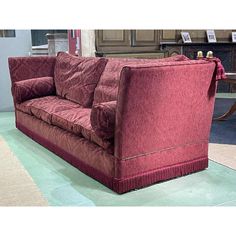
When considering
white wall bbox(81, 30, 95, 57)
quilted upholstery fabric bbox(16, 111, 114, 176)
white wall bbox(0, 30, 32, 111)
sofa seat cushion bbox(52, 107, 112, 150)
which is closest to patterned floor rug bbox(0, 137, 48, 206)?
quilted upholstery fabric bbox(16, 111, 114, 176)

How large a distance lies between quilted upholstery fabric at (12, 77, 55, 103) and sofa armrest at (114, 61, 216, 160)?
1.68 meters

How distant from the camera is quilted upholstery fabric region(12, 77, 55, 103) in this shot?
10.7ft

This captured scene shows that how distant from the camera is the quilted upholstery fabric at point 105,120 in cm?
189

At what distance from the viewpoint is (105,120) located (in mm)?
1891

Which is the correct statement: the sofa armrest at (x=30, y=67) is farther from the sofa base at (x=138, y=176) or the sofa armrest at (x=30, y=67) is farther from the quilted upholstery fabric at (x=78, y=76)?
the sofa base at (x=138, y=176)

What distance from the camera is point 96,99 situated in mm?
2584

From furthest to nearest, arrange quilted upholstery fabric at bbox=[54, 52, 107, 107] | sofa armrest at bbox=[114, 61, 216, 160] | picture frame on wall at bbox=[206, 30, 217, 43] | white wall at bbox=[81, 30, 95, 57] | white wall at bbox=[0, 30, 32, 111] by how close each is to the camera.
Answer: picture frame on wall at bbox=[206, 30, 217, 43] < white wall at bbox=[81, 30, 95, 57] < white wall at bbox=[0, 30, 32, 111] < quilted upholstery fabric at bbox=[54, 52, 107, 107] < sofa armrest at bbox=[114, 61, 216, 160]

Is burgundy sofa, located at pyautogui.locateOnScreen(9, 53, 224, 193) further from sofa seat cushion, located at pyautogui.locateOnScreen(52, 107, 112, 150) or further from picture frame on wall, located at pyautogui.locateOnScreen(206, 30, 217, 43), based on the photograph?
picture frame on wall, located at pyautogui.locateOnScreen(206, 30, 217, 43)

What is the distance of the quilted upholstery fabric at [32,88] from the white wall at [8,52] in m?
1.28

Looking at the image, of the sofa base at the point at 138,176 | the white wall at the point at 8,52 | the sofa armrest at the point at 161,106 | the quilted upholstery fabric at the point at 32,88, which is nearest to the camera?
the sofa armrest at the point at 161,106

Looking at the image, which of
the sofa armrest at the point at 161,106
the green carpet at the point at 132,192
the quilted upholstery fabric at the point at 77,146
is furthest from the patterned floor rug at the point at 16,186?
the sofa armrest at the point at 161,106
